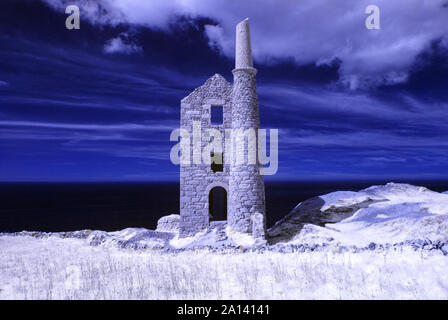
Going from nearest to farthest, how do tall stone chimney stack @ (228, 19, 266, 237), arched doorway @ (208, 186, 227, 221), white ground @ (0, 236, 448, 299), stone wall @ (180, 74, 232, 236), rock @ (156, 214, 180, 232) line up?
1. white ground @ (0, 236, 448, 299)
2. tall stone chimney stack @ (228, 19, 266, 237)
3. stone wall @ (180, 74, 232, 236)
4. arched doorway @ (208, 186, 227, 221)
5. rock @ (156, 214, 180, 232)

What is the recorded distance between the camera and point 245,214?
1562 centimetres

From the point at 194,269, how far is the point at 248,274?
1.66 metres

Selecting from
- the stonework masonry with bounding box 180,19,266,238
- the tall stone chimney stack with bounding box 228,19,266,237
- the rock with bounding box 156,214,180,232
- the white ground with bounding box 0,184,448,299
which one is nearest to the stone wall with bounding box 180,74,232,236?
the stonework masonry with bounding box 180,19,266,238

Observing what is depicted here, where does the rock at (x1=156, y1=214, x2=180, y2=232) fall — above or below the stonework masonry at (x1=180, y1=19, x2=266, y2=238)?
below

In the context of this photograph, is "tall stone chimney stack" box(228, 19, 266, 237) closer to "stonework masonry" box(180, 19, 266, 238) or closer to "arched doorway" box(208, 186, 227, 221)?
"stonework masonry" box(180, 19, 266, 238)

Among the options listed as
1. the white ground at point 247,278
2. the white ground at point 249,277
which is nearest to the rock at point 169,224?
the white ground at point 249,277

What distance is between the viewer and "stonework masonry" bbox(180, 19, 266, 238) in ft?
51.5

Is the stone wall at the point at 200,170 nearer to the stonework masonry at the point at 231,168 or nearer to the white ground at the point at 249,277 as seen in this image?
the stonework masonry at the point at 231,168

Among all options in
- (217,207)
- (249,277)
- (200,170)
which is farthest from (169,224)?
(217,207)

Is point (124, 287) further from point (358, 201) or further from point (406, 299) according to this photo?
point (358, 201)

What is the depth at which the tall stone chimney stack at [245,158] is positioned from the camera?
1566cm

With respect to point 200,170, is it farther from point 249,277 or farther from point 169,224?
point 249,277
